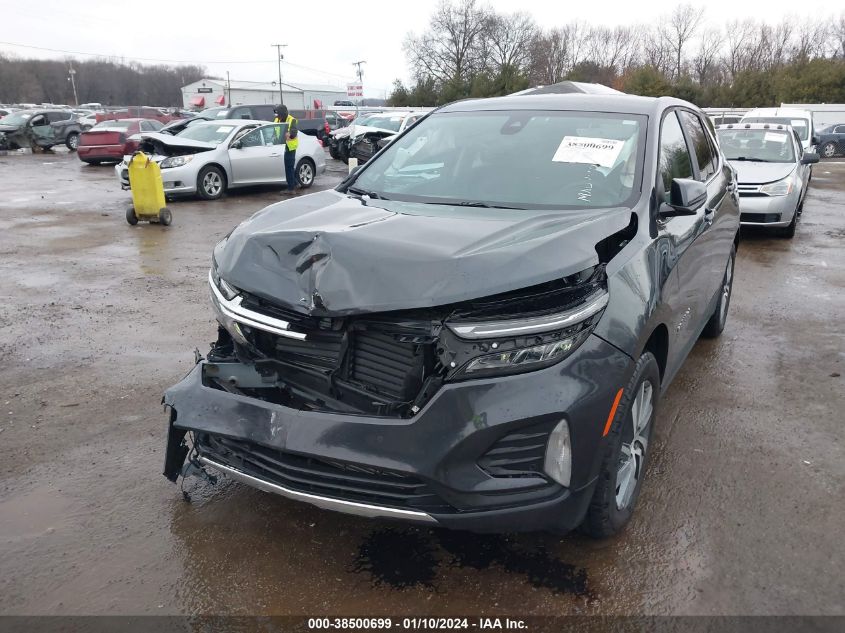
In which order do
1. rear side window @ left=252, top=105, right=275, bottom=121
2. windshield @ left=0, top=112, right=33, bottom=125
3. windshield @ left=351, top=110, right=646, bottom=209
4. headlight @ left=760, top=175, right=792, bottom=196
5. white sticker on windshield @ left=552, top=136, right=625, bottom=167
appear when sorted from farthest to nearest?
windshield @ left=0, top=112, right=33, bottom=125 → rear side window @ left=252, top=105, right=275, bottom=121 → headlight @ left=760, top=175, right=792, bottom=196 → white sticker on windshield @ left=552, top=136, right=625, bottom=167 → windshield @ left=351, top=110, right=646, bottom=209

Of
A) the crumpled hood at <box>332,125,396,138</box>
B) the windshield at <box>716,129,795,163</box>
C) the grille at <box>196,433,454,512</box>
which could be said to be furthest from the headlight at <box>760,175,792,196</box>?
the crumpled hood at <box>332,125,396,138</box>

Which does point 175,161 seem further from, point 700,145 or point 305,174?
point 700,145

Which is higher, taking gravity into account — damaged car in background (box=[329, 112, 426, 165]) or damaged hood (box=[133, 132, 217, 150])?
damaged hood (box=[133, 132, 217, 150])

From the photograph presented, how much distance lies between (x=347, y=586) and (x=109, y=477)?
1.51 m

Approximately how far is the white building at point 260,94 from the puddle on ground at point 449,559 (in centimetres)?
7918

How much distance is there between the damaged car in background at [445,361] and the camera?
2.37 m

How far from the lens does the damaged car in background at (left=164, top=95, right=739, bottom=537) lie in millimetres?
2365

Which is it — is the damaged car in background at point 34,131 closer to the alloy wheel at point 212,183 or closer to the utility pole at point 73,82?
the alloy wheel at point 212,183

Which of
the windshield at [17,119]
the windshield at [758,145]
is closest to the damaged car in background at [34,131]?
the windshield at [17,119]

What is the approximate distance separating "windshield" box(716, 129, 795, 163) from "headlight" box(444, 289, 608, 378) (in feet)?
30.8

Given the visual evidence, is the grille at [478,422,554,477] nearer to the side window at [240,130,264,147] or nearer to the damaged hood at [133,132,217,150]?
the damaged hood at [133,132,217,150]

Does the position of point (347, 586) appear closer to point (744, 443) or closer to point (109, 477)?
point (109, 477)

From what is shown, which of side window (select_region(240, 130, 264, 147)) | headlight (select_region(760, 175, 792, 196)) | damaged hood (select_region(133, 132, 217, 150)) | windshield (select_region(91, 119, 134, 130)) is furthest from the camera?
windshield (select_region(91, 119, 134, 130))

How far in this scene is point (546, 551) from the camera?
9.53 ft
